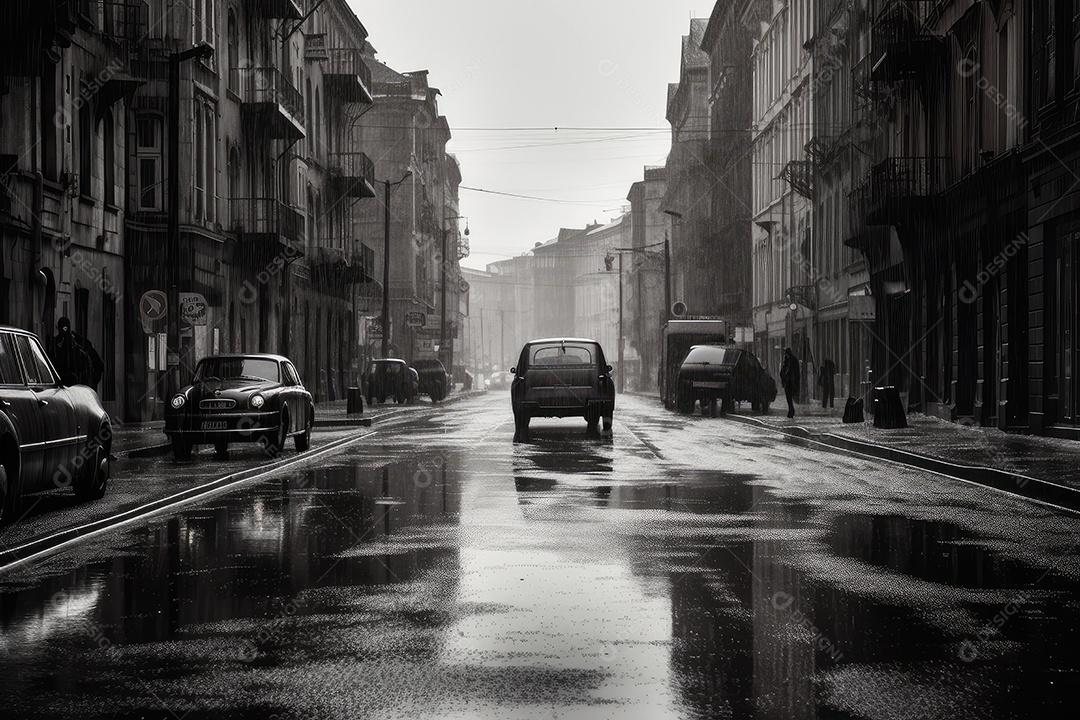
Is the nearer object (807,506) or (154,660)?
(154,660)

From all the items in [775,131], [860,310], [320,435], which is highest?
[775,131]

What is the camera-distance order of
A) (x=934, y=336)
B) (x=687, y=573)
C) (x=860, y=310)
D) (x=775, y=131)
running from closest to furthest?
(x=687, y=573) → (x=860, y=310) → (x=934, y=336) → (x=775, y=131)

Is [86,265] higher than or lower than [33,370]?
higher

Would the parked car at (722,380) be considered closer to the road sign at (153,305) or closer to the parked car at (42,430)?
the road sign at (153,305)

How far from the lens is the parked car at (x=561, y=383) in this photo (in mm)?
26891

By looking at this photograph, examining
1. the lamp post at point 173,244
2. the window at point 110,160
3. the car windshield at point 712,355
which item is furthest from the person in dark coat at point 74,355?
the car windshield at point 712,355

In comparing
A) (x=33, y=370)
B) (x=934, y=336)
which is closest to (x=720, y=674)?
(x=33, y=370)

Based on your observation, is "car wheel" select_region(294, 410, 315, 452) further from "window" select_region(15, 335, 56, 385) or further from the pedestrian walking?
the pedestrian walking

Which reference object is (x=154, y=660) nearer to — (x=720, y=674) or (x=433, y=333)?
(x=720, y=674)

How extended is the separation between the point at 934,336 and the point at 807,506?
69.1 feet

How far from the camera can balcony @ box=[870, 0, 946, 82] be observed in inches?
1276

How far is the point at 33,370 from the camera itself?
13.0 m

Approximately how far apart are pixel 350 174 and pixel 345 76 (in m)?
4.09

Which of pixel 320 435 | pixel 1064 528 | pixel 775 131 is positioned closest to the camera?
pixel 1064 528
